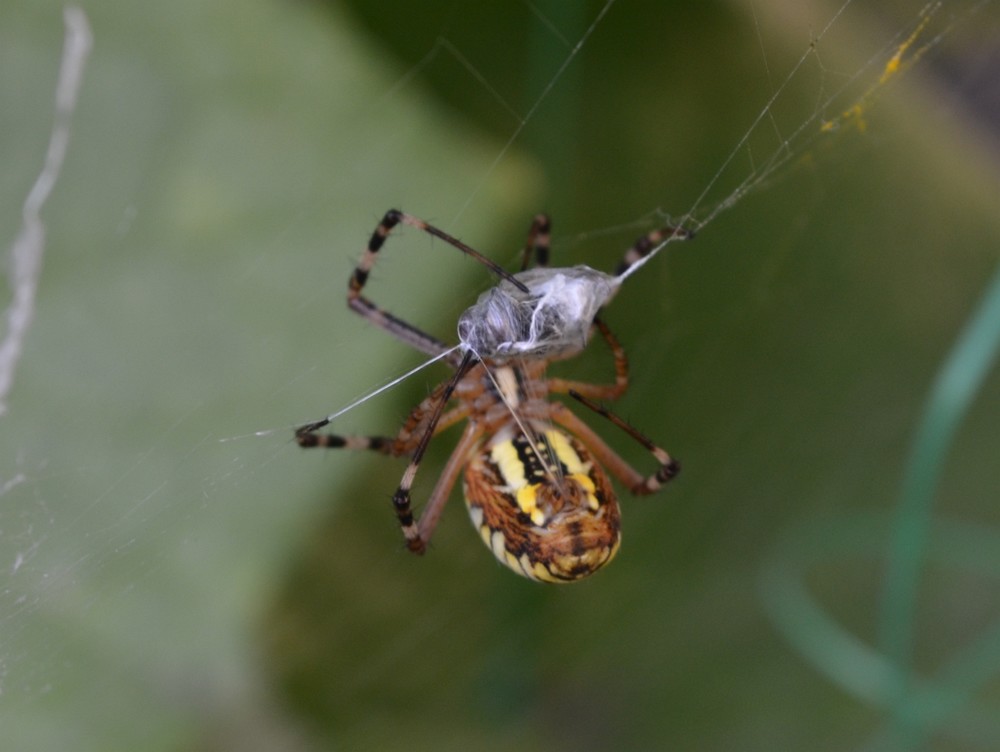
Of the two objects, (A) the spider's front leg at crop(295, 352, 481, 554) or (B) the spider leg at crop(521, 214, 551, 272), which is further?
(B) the spider leg at crop(521, 214, 551, 272)

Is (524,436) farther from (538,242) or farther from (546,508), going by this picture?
(538,242)

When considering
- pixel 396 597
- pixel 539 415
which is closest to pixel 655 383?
pixel 539 415

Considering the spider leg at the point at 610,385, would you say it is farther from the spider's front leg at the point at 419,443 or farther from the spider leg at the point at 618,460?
the spider's front leg at the point at 419,443

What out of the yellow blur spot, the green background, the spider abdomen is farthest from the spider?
the yellow blur spot

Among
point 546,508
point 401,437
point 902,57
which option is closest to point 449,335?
point 401,437

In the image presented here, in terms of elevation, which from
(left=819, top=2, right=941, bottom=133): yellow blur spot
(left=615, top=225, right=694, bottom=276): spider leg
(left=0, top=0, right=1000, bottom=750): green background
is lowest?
(left=0, top=0, right=1000, bottom=750): green background

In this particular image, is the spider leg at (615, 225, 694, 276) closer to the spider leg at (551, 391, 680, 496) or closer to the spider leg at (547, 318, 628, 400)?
the spider leg at (547, 318, 628, 400)
